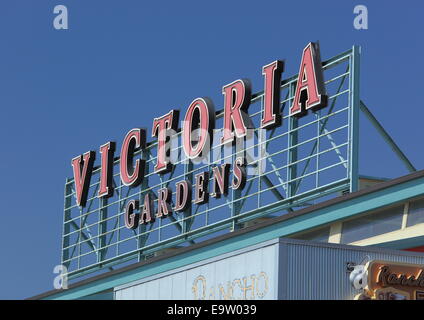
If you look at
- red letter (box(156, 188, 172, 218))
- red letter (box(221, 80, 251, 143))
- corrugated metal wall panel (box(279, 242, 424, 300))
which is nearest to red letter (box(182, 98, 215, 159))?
red letter (box(221, 80, 251, 143))

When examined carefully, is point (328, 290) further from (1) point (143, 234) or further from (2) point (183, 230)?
(1) point (143, 234)

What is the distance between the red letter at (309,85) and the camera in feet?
143

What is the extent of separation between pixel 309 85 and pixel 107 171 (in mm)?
15982

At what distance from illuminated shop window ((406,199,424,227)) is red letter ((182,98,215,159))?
657 inches

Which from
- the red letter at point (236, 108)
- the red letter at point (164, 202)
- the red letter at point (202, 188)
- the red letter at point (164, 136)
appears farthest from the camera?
the red letter at point (164, 136)

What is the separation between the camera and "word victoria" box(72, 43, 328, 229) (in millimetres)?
44344

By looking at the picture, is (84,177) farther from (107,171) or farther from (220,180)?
(220,180)

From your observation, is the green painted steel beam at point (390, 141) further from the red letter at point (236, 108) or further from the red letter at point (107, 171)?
the red letter at point (107, 171)

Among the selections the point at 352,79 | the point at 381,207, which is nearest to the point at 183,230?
the point at 352,79

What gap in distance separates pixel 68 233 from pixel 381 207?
26951 millimetres

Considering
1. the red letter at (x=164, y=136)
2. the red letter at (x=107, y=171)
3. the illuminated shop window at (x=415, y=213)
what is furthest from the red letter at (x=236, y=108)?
the illuminated shop window at (x=415, y=213)

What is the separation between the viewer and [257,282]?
98.5 ft

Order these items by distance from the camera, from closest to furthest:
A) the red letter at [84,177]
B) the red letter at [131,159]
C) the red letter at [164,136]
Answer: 1. the red letter at [164,136]
2. the red letter at [131,159]
3. the red letter at [84,177]
